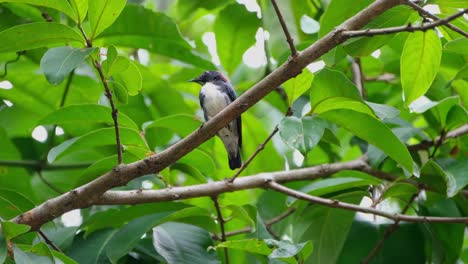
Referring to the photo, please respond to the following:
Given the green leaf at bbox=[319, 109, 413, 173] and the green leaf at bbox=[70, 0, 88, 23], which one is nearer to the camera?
the green leaf at bbox=[70, 0, 88, 23]

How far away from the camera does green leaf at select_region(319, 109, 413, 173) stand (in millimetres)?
2469

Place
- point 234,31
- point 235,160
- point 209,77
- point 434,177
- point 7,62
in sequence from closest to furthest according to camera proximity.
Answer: point 434,177 < point 7,62 < point 235,160 < point 234,31 < point 209,77

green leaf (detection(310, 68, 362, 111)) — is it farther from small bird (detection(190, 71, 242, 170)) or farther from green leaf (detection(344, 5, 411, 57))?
small bird (detection(190, 71, 242, 170))

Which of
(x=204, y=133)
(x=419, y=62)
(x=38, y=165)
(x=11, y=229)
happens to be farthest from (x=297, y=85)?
(x=38, y=165)

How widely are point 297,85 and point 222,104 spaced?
116 cm

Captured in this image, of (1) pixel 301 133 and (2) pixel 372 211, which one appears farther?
(2) pixel 372 211

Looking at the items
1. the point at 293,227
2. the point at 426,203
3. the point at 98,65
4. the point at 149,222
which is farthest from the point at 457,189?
the point at 98,65

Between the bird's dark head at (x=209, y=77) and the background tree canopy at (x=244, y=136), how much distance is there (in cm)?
6

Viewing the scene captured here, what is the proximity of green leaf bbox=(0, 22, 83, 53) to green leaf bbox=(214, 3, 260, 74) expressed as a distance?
4.66 ft

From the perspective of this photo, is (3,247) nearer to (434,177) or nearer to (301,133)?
(301,133)

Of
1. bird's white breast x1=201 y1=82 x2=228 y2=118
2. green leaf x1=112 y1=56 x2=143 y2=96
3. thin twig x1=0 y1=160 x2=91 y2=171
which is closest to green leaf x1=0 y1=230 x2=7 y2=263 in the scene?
green leaf x1=112 y1=56 x2=143 y2=96

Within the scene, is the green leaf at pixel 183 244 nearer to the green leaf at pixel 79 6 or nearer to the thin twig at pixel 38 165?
the thin twig at pixel 38 165

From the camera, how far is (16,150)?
322 centimetres

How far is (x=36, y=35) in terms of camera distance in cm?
233
